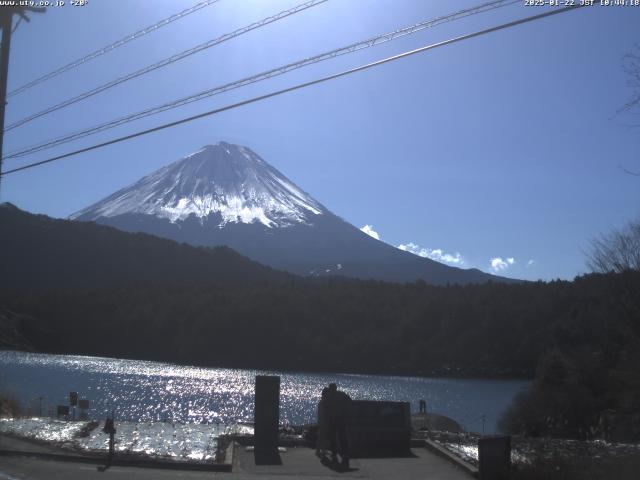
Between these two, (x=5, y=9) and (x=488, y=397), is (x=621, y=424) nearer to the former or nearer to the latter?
(x=5, y=9)

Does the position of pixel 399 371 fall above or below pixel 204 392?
above

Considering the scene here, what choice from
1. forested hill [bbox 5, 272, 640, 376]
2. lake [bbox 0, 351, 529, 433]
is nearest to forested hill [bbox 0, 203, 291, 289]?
forested hill [bbox 5, 272, 640, 376]

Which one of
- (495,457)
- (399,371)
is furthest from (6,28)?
(399,371)

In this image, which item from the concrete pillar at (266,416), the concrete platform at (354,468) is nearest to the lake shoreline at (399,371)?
the concrete platform at (354,468)

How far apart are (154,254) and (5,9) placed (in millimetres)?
105800

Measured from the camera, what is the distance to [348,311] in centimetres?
9200

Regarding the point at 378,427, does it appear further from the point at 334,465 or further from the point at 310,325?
the point at 310,325

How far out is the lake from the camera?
124 ft

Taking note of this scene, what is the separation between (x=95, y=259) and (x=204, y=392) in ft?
232

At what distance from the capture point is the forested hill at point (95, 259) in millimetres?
109625

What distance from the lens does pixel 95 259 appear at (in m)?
116

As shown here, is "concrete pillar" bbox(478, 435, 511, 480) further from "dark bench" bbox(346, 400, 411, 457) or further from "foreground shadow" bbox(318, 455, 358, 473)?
"dark bench" bbox(346, 400, 411, 457)

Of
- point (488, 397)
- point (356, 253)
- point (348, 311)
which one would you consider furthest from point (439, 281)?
point (488, 397)

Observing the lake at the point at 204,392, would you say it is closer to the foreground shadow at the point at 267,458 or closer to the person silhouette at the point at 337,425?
the foreground shadow at the point at 267,458
